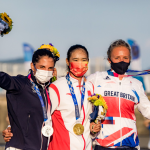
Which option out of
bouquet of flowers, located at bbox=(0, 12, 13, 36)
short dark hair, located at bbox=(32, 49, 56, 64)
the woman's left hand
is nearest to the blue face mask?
the woman's left hand

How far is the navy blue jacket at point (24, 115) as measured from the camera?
3.23 meters

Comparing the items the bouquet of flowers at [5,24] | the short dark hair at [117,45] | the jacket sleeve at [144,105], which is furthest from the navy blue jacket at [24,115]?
the jacket sleeve at [144,105]

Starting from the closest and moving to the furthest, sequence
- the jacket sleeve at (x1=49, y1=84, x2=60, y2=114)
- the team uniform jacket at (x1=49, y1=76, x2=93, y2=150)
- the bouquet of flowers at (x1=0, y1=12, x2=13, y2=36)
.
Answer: the bouquet of flowers at (x1=0, y1=12, x2=13, y2=36), the team uniform jacket at (x1=49, y1=76, x2=93, y2=150), the jacket sleeve at (x1=49, y1=84, x2=60, y2=114)

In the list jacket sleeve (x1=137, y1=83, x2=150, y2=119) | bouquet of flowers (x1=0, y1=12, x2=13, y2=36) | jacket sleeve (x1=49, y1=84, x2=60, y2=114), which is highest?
bouquet of flowers (x1=0, y1=12, x2=13, y2=36)

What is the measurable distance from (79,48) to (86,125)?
1.12 meters

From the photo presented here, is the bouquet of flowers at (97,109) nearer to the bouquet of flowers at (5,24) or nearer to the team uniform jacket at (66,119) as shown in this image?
the team uniform jacket at (66,119)

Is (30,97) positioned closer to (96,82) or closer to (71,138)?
(71,138)

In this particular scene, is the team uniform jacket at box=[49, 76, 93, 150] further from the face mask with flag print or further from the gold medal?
the face mask with flag print

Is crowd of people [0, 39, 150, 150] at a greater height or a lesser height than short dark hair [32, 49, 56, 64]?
lesser

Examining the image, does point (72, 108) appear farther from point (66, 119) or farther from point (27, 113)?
point (27, 113)

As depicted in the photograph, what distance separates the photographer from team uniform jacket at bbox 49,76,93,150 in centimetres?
336

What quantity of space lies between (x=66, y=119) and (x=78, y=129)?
222 millimetres

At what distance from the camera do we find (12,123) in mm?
3369

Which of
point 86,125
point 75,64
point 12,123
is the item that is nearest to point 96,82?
point 75,64
